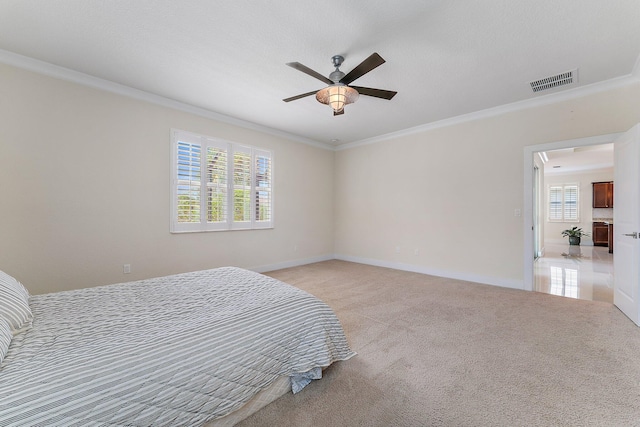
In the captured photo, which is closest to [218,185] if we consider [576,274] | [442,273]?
[442,273]

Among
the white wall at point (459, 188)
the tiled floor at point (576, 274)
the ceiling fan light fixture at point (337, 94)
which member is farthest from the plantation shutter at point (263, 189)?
the tiled floor at point (576, 274)

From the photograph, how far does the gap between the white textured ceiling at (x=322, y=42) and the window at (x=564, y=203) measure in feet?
26.8

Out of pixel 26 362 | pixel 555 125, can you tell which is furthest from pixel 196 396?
pixel 555 125

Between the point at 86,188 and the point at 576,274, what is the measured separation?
8.20 meters

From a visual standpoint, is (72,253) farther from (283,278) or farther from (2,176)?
(283,278)

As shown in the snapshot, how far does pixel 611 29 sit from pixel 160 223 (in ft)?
18.3

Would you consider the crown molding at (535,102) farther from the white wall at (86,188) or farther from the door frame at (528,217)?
the white wall at (86,188)

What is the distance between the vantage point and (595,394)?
1.69 m

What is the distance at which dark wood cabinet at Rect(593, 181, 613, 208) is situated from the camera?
27.5 ft

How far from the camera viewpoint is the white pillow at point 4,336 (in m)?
1.12

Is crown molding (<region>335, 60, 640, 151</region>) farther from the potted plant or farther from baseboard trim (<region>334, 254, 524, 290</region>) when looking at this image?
the potted plant

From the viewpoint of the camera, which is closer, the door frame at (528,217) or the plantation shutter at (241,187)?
the door frame at (528,217)

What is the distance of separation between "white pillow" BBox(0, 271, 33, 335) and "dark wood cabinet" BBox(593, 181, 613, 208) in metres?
13.2

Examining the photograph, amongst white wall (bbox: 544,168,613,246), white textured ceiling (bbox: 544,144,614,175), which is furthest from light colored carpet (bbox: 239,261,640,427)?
white wall (bbox: 544,168,613,246)
